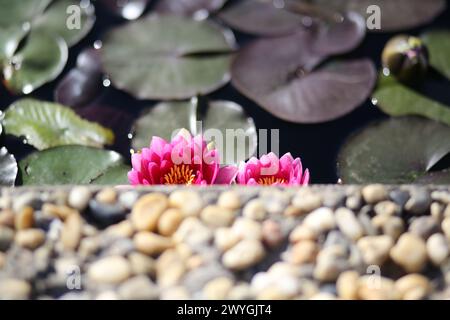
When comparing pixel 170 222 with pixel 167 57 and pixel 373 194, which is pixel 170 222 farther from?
pixel 167 57

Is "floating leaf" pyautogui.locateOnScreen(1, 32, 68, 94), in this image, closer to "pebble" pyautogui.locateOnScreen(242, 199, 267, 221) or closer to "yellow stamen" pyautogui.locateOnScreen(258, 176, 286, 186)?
"yellow stamen" pyautogui.locateOnScreen(258, 176, 286, 186)

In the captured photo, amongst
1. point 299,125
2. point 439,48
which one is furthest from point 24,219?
point 439,48

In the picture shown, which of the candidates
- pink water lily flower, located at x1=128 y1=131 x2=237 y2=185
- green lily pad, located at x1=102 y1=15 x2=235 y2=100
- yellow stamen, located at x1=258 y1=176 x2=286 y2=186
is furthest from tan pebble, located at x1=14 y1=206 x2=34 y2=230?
green lily pad, located at x1=102 y1=15 x2=235 y2=100

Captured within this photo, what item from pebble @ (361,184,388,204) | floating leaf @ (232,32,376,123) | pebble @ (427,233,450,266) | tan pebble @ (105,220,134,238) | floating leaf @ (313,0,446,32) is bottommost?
pebble @ (427,233,450,266)

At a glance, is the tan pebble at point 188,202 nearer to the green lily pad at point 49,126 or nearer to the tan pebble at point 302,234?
the tan pebble at point 302,234
